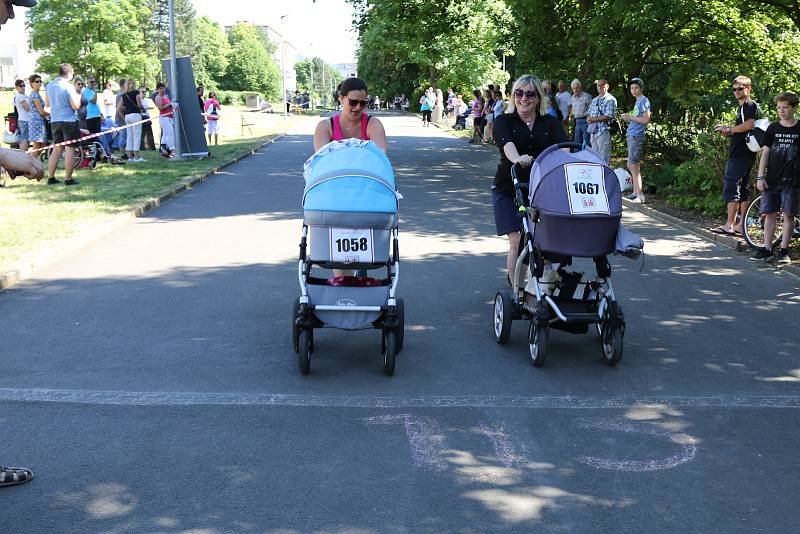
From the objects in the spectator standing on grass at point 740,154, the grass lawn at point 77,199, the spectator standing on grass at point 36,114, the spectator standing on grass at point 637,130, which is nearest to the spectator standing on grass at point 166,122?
the grass lawn at point 77,199

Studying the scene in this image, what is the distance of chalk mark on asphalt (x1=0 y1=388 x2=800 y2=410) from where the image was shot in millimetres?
5719

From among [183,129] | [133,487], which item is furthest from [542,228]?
[183,129]

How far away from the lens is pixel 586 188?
6.34 m

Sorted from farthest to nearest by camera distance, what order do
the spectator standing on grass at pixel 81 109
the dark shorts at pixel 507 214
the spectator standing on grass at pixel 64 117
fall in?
the spectator standing on grass at pixel 81 109
the spectator standing on grass at pixel 64 117
the dark shorts at pixel 507 214

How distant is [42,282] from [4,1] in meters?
5.93

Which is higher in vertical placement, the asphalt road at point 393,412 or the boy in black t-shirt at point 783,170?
the boy in black t-shirt at point 783,170

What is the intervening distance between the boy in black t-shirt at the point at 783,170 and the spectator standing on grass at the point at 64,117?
1218 cm

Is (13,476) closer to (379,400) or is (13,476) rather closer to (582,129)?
(379,400)

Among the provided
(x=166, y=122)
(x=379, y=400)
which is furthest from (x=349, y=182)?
(x=166, y=122)

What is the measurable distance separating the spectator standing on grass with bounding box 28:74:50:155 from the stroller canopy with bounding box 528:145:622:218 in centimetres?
1464

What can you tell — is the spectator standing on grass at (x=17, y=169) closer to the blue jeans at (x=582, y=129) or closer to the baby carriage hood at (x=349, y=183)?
the baby carriage hood at (x=349, y=183)

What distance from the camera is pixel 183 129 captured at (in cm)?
2402

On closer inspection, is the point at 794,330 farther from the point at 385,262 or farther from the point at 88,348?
the point at 88,348

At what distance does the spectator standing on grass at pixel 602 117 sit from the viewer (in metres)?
17.9
